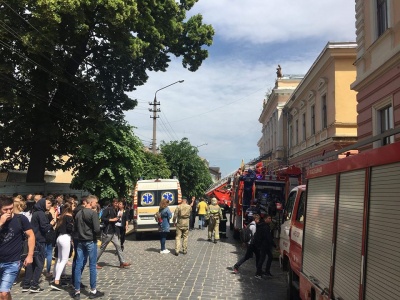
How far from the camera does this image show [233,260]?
431 inches

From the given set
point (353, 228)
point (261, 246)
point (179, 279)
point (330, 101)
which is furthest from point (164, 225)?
point (330, 101)

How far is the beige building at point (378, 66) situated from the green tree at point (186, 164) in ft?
74.5

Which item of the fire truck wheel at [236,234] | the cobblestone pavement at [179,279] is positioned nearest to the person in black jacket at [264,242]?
the cobblestone pavement at [179,279]

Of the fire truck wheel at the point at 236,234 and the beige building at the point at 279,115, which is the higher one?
the beige building at the point at 279,115

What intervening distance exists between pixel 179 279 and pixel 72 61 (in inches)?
567

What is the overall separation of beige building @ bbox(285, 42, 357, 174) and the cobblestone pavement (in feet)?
34.5

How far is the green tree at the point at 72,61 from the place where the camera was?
15.6 meters

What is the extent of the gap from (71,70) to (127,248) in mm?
10645

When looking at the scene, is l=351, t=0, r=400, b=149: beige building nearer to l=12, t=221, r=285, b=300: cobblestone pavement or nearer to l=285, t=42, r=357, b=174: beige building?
l=12, t=221, r=285, b=300: cobblestone pavement

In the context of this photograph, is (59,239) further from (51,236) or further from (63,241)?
(51,236)

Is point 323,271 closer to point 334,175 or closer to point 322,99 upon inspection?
point 334,175

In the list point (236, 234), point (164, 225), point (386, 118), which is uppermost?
point (386, 118)

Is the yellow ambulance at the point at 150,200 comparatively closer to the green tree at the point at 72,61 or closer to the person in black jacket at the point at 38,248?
the green tree at the point at 72,61

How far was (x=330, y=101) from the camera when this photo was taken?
71.3 feet
